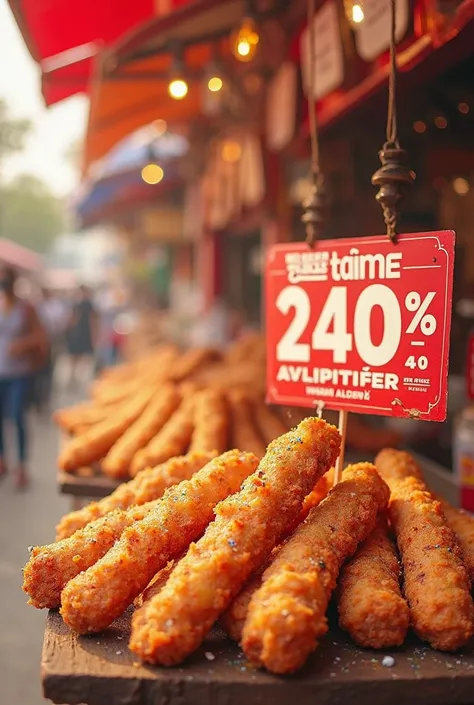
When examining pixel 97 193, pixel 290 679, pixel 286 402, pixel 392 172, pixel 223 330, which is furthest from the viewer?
pixel 97 193

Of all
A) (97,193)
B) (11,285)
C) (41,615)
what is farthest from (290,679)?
(97,193)

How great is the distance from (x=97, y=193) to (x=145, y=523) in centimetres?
1290

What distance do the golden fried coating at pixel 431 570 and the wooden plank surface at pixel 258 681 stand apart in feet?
0.25

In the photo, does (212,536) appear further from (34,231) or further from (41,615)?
(34,231)

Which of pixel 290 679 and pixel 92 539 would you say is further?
pixel 92 539

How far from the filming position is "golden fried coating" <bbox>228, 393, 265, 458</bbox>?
4039 mm

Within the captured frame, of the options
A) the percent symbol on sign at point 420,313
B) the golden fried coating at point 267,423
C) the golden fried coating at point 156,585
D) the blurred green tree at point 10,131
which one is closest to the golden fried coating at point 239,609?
the golden fried coating at point 156,585

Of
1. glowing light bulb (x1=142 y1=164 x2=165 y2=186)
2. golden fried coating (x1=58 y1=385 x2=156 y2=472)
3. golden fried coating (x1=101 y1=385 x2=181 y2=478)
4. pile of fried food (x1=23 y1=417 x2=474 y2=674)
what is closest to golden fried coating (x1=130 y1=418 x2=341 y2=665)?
pile of fried food (x1=23 y1=417 x2=474 y2=674)

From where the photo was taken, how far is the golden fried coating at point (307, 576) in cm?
175

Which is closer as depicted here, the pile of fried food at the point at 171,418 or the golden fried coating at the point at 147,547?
the golden fried coating at the point at 147,547

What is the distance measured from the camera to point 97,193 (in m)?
14.4

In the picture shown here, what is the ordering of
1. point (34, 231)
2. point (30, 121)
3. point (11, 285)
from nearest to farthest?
1. point (11, 285)
2. point (30, 121)
3. point (34, 231)

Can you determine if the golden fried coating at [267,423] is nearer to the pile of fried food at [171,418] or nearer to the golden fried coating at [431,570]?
the pile of fried food at [171,418]

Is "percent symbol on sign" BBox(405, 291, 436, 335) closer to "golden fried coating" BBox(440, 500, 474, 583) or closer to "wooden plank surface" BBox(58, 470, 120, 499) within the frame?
"golden fried coating" BBox(440, 500, 474, 583)
